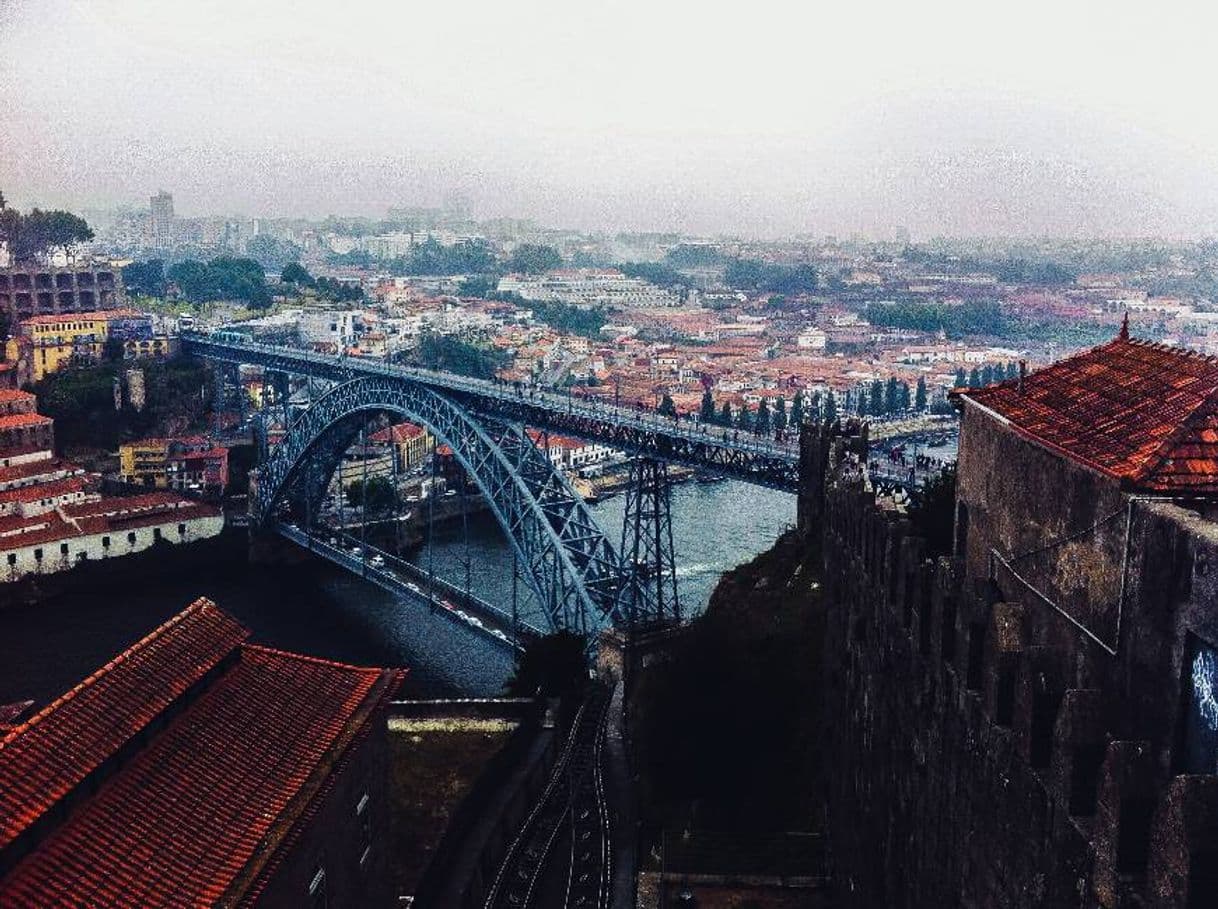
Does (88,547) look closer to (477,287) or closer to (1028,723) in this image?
(1028,723)

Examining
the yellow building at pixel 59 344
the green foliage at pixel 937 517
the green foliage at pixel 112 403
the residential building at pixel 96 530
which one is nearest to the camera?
the green foliage at pixel 937 517

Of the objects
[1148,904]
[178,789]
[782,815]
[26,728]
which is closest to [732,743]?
[782,815]

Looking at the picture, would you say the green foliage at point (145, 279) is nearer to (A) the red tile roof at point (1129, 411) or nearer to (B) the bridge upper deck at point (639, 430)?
(B) the bridge upper deck at point (639, 430)

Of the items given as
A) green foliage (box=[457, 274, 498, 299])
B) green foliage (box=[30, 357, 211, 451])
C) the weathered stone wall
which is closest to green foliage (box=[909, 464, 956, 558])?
the weathered stone wall

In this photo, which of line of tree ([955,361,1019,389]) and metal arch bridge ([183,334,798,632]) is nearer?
metal arch bridge ([183,334,798,632])

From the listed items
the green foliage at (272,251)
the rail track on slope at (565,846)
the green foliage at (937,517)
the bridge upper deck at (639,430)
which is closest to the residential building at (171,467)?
the bridge upper deck at (639,430)

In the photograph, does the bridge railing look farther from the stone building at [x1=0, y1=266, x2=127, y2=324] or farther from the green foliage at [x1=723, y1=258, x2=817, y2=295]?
the green foliage at [x1=723, y1=258, x2=817, y2=295]
